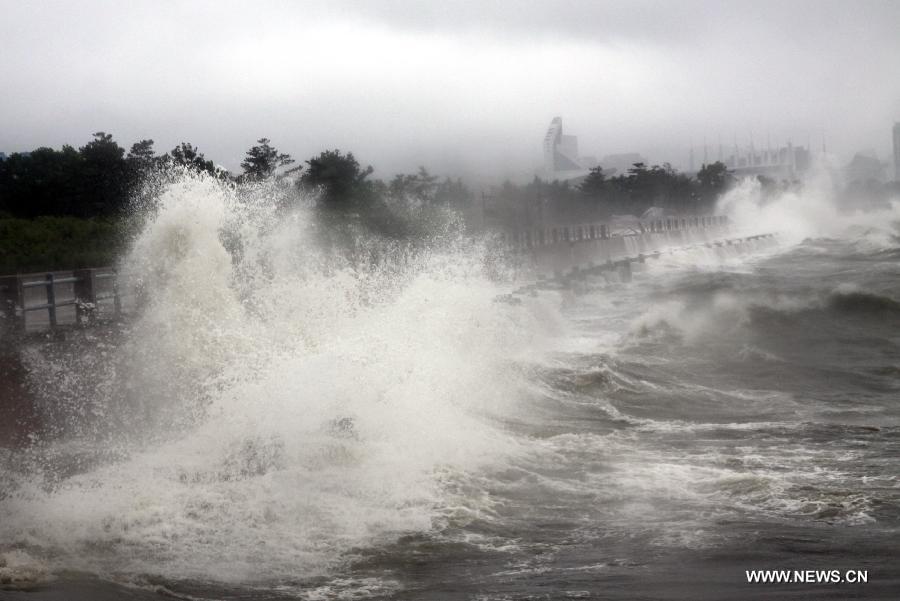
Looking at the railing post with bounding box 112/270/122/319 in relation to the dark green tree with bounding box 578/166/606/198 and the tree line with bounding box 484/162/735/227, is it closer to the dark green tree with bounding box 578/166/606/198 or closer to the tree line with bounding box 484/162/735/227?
the tree line with bounding box 484/162/735/227

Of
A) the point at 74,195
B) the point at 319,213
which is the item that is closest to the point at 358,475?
the point at 319,213

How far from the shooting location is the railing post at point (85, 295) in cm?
1410

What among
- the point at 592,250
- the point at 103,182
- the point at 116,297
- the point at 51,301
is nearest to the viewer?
the point at 51,301

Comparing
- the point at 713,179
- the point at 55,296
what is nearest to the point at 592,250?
the point at 55,296

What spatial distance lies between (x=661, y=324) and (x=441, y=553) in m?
16.6

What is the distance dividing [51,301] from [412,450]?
639 centimetres

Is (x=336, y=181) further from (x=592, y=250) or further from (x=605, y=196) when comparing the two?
(x=605, y=196)

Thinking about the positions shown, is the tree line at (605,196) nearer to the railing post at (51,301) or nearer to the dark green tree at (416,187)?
the dark green tree at (416,187)

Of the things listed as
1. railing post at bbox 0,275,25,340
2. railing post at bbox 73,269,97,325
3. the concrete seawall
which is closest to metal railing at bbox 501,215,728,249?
the concrete seawall

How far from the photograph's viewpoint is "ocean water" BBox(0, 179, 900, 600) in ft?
21.5

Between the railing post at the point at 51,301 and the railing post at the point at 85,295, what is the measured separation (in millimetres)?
424

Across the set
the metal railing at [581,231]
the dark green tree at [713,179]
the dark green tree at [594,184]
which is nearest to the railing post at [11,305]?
the metal railing at [581,231]

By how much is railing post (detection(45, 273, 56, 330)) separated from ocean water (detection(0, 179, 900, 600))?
0.82 meters

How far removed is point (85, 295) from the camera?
14.5 meters
